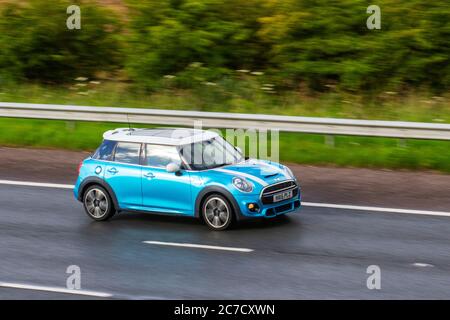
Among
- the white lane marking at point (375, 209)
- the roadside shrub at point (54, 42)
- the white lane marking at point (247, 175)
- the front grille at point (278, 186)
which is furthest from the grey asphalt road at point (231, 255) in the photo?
the roadside shrub at point (54, 42)

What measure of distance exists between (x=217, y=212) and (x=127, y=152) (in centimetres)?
183

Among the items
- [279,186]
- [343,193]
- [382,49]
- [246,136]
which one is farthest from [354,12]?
[279,186]

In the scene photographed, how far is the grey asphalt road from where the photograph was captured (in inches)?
420

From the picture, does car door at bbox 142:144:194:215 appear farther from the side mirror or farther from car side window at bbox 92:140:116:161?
car side window at bbox 92:140:116:161

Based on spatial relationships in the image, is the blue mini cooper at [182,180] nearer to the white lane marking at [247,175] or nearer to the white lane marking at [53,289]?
the white lane marking at [247,175]

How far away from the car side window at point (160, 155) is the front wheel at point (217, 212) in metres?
0.82

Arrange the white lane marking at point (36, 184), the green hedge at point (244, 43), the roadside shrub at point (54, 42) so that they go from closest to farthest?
the white lane marking at point (36, 184) → the green hedge at point (244, 43) → the roadside shrub at point (54, 42)

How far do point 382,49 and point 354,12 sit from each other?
4.04 feet

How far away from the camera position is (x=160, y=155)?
45.0ft

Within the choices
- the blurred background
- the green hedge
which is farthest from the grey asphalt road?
the green hedge

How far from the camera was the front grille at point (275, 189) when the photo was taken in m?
13.0

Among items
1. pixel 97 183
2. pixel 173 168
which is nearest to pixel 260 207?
pixel 173 168

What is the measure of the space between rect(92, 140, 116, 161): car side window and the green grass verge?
14.4 feet

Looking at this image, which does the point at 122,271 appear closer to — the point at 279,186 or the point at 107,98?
the point at 279,186
